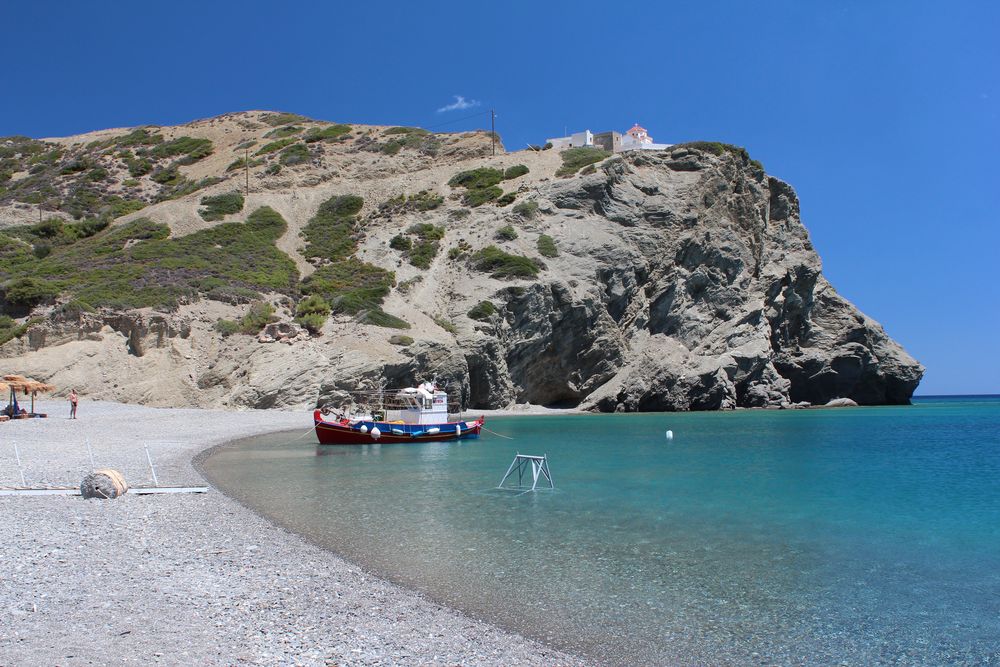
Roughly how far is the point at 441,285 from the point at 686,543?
39315 mm

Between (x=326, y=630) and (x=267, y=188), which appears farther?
(x=267, y=188)

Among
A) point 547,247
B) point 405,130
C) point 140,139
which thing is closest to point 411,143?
point 405,130

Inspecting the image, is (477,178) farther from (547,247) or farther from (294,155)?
(294,155)

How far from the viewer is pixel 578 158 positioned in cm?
6475

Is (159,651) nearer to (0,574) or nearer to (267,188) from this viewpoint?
(0,574)

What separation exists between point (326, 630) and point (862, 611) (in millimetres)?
5787

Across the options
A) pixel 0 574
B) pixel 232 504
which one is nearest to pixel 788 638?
pixel 0 574

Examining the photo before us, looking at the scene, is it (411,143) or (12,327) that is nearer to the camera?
(12,327)

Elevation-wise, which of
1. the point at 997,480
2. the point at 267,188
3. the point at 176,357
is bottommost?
the point at 997,480

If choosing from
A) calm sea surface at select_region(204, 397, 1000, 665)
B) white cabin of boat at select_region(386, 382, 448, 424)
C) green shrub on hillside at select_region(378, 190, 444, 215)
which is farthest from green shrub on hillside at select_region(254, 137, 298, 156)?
calm sea surface at select_region(204, 397, 1000, 665)

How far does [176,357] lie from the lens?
37.9 meters

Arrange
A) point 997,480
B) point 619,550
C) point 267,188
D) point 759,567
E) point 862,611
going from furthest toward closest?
point 267,188 → point 997,480 → point 619,550 → point 759,567 → point 862,611

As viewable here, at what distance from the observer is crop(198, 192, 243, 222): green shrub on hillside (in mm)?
56656

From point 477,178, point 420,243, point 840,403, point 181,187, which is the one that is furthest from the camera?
point 181,187
